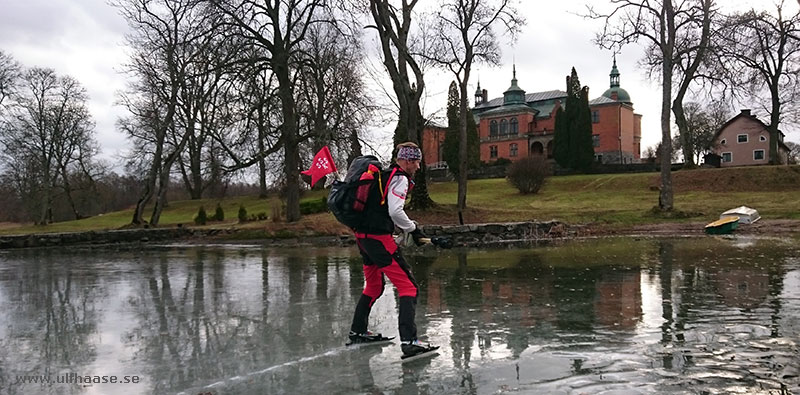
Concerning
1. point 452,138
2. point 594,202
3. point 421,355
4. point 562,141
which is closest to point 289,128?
point 594,202

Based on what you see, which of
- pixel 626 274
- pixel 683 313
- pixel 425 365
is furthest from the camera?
pixel 626 274

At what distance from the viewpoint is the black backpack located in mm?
5082

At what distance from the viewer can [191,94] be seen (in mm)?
24344

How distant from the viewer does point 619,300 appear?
7.25 metres

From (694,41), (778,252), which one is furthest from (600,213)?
(778,252)

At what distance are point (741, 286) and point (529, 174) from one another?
30.9 m

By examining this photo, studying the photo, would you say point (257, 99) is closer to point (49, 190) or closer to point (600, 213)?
point (600, 213)

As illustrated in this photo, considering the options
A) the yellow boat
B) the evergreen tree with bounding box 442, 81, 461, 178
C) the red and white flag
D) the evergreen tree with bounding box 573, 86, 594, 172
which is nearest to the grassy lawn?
the yellow boat

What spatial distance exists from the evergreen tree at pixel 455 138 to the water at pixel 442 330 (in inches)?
1949

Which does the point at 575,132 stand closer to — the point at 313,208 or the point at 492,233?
the point at 313,208

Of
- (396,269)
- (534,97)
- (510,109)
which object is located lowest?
(396,269)

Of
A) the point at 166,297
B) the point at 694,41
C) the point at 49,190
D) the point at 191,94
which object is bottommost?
the point at 166,297

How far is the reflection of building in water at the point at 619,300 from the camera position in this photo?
20.1 feet

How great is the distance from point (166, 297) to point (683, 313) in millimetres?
6864
